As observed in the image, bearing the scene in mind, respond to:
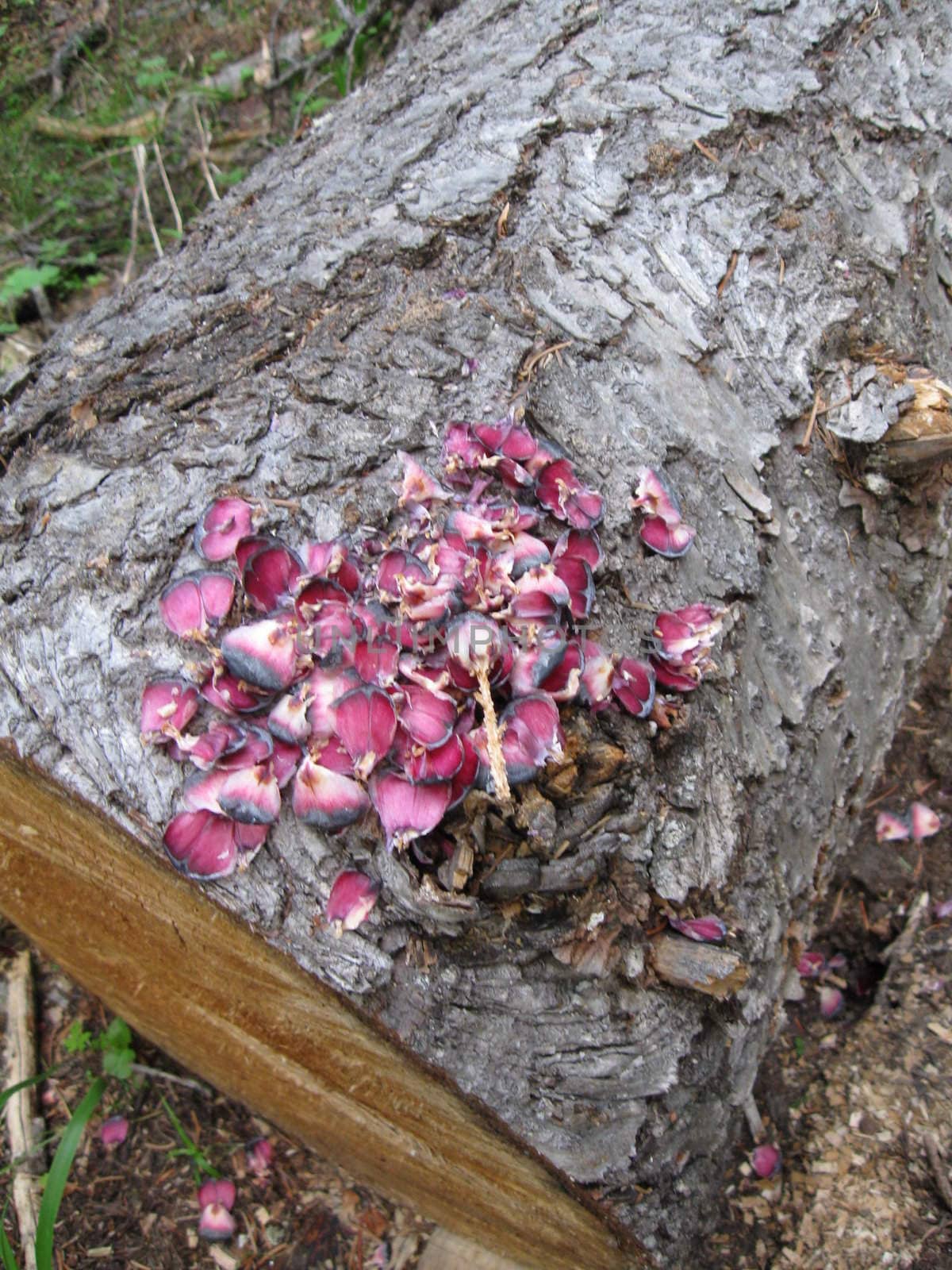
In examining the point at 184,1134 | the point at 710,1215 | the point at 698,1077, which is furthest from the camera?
the point at 184,1134

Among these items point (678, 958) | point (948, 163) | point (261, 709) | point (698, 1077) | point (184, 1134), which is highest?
point (261, 709)

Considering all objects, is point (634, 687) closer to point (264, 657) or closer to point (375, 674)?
point (375, 674)

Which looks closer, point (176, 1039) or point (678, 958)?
point (678, 958)

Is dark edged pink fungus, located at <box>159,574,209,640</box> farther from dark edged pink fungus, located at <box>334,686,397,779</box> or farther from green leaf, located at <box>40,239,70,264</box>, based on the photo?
green leaf, located at <box>40,239,70,264</box>

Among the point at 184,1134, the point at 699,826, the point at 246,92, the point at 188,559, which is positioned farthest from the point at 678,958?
the point at 246,92

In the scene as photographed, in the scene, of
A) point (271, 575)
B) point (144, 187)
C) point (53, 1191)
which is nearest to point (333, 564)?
point (271, 575)

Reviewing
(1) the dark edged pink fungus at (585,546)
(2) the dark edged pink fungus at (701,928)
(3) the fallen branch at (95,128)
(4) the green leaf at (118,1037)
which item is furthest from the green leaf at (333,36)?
(2) the dark edged pink fungus at (701,928)

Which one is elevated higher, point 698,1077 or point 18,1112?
point 698,1077

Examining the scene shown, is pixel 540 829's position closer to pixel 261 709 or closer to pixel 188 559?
pixel 261 709
